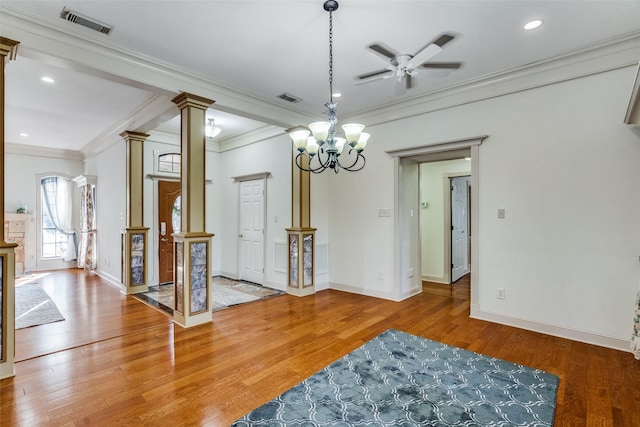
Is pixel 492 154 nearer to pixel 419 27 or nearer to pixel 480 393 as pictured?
pixel 419 27

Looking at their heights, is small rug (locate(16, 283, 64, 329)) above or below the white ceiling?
below

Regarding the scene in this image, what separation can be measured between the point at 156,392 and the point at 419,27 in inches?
146

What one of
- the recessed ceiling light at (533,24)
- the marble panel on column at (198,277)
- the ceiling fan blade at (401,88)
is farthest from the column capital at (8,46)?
the recessed ceiling light at (533,24)

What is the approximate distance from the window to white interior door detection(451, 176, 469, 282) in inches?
218

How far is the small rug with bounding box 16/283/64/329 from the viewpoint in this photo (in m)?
3.91

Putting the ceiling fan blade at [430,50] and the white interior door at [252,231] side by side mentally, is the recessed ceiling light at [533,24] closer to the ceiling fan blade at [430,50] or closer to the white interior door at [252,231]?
the ceiling fan blade at [430,50]

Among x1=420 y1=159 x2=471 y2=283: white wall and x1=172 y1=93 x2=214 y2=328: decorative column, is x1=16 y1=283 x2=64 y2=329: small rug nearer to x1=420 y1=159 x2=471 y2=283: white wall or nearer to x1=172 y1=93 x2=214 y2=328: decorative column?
x1=172 y1=93 x2=214 y2=328: decorative column

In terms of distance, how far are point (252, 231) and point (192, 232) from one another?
2478 mm

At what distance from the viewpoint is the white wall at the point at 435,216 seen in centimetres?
611

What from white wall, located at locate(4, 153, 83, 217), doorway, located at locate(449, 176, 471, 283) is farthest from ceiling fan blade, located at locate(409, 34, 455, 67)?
white wall, located at locate(4, 153, 83, 217)

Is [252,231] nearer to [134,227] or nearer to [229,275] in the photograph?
[229,275]

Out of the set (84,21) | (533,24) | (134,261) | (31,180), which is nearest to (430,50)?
(533,24)

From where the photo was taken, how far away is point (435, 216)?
628 centimetres

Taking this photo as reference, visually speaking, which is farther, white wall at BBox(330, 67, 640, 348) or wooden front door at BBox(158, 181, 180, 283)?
wooden front door at BBox(158, 181, 180, 283)
